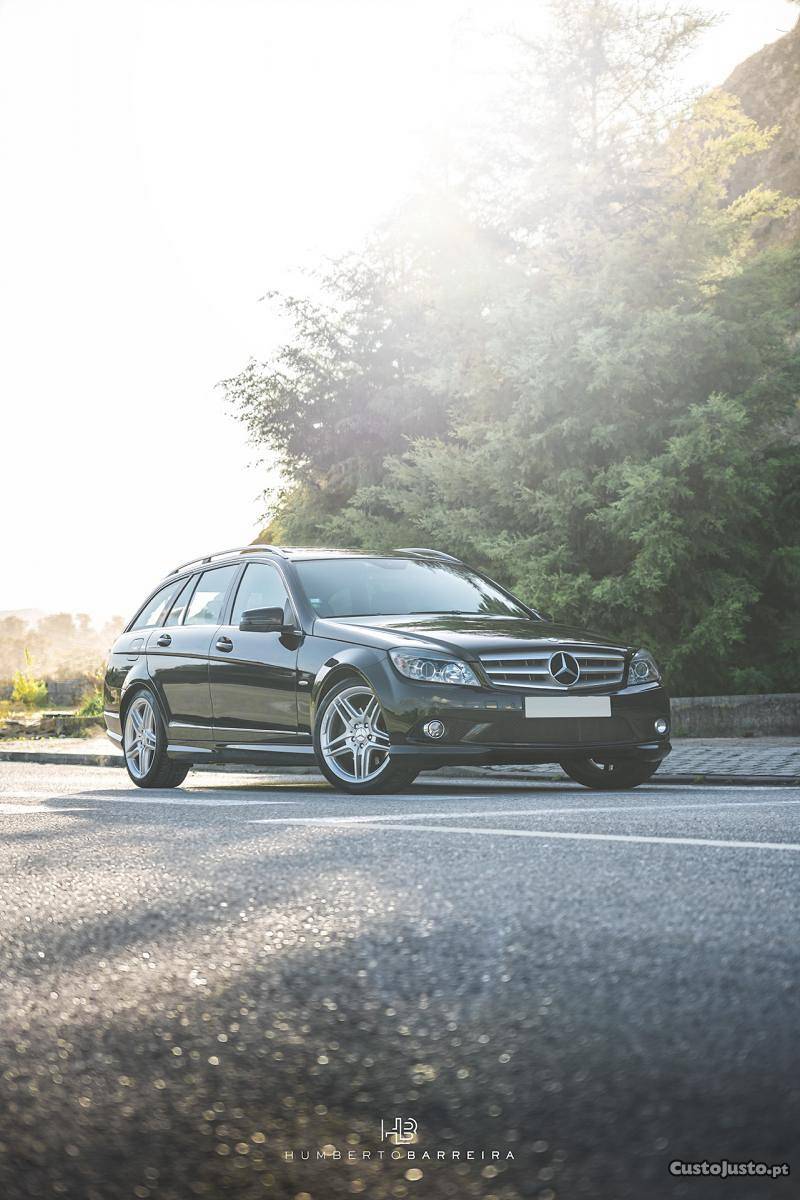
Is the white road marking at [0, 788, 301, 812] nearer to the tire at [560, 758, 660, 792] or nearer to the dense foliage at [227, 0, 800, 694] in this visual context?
the tire at [560, 758, 660, 792]

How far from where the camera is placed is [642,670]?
9148 millimetres

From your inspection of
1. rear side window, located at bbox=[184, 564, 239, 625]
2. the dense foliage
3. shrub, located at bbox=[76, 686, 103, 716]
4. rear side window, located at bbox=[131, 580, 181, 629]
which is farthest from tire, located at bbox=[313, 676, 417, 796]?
shrub, located at bbox=[76, 686, 103, 716]

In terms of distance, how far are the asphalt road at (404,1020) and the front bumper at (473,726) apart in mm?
3135

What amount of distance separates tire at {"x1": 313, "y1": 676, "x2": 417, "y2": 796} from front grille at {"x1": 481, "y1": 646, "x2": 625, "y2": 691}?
0.80 meters

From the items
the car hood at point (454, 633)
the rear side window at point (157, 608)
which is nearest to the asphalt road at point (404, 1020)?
the car hood at point (454, 633)

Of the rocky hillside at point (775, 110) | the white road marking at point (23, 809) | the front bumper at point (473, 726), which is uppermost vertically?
the rocky hillside at point (775, 110)

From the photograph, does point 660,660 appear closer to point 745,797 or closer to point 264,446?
point 745,797

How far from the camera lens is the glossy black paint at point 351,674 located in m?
8.38

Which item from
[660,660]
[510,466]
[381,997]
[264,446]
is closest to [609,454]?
[510,466]

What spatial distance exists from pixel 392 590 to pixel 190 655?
5.74 feet

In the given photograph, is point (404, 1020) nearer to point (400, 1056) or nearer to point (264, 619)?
point (400, 1056)

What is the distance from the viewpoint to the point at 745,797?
26.7 ft

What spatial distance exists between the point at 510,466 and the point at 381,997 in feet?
47.6

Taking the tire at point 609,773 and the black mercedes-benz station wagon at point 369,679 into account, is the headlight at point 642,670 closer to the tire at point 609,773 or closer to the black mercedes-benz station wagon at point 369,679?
the black mercedes-benz station wagon at point 369,679
